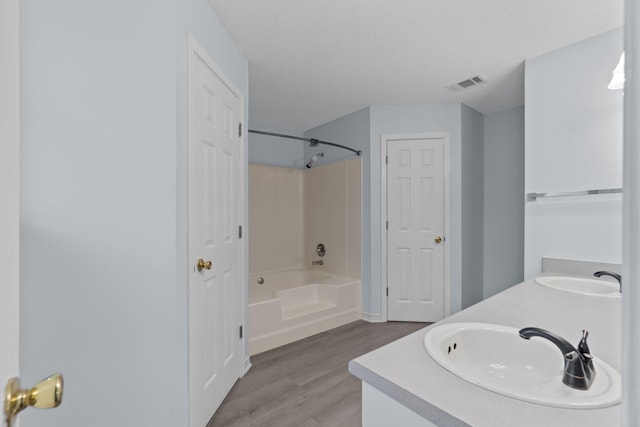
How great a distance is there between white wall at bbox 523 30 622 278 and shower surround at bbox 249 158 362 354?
1676 millimetres

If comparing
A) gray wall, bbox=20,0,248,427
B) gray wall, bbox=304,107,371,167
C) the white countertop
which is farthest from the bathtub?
the white countertop

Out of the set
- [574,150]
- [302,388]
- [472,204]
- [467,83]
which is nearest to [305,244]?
[472,204]

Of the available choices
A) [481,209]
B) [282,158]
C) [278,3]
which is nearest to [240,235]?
[278,3]

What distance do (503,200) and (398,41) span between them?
2243 mm

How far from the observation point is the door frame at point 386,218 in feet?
10.5

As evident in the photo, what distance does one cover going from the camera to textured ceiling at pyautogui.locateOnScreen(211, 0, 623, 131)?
1.73 metres

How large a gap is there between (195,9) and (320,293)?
2642 millimetres

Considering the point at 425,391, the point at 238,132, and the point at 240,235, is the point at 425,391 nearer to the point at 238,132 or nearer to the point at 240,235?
the point at 240,235

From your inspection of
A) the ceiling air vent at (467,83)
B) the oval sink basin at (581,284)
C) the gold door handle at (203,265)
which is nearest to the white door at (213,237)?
the gold door handle at (203,265)

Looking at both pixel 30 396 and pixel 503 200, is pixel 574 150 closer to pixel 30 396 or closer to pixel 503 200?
pixel 503 200

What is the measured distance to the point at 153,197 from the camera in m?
1.23

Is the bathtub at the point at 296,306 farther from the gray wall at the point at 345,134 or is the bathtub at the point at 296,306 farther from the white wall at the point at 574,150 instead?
the white wall at the point at 574,150

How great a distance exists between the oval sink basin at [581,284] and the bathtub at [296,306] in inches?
75.0

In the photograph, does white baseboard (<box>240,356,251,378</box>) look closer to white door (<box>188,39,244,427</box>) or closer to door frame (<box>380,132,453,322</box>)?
white door (<box>188,39,244,427</box>)
